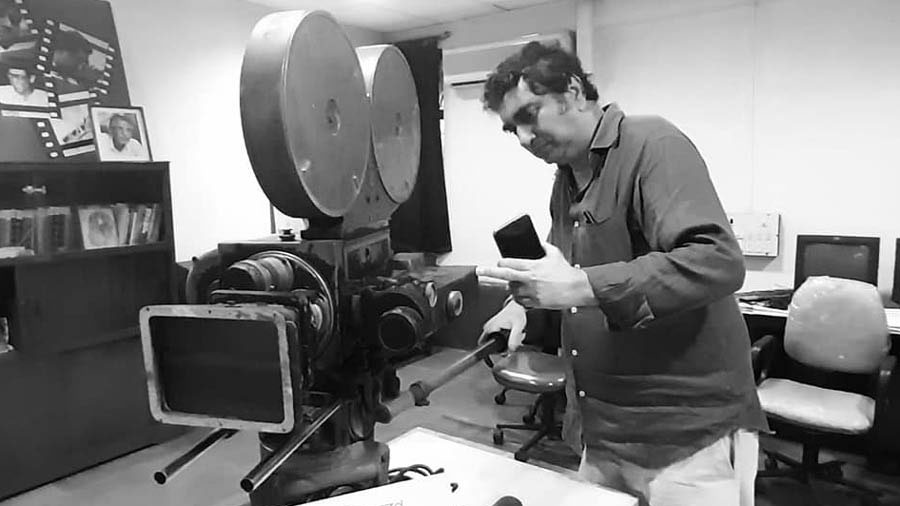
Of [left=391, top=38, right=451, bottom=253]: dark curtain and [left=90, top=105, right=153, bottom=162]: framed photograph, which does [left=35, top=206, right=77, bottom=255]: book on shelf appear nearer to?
[left=90, top=105, right=153, bottom=162]: framed photograph

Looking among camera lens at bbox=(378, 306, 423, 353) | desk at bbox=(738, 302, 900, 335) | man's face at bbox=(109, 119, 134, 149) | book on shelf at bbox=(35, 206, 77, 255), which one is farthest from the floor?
man's face at bbox=(109, 119, 134, 149)

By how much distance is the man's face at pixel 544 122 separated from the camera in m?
1.21

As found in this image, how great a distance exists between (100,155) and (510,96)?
2681 mm

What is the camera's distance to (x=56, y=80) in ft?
10.3

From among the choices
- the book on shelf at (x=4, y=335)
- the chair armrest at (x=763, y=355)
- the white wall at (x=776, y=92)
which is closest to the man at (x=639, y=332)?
the chair armrest at (x=763, y=355)

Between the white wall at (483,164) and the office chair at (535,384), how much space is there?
125cm

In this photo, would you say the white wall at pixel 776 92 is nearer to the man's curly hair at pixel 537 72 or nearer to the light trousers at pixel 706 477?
the man's curly hair at pixel 537 72

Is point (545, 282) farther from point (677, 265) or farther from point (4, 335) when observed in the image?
point (4, 335)

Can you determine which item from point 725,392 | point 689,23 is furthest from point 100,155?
point 689,23

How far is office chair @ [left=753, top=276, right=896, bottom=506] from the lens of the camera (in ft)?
8.30

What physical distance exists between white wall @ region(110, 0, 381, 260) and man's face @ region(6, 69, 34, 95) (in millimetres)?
530

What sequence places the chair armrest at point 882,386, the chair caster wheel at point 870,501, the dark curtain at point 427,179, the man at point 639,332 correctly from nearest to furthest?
1. the man at point 639,332
2. the chair armrest at point 882,386
3. the chair caster wheel at point 870,501
4. the dark curtain at point 427,179

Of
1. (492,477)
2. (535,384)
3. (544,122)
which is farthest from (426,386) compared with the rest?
(535,384)

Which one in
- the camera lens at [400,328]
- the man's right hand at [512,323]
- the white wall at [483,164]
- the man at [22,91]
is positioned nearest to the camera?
the camera lens at [400,328]
